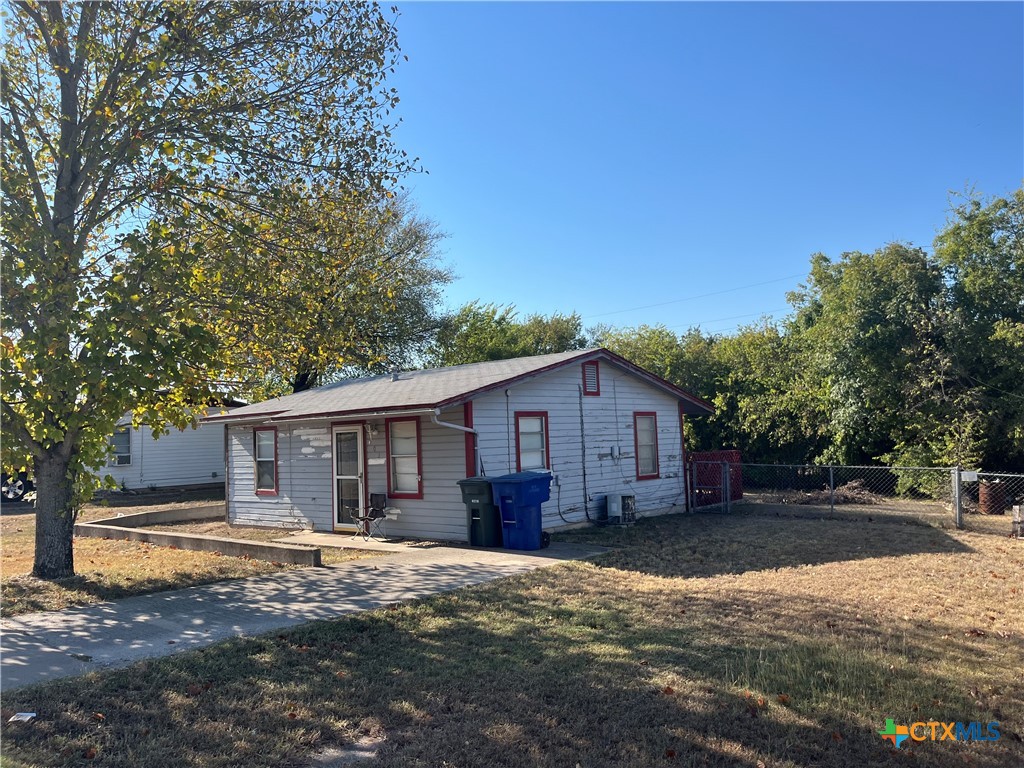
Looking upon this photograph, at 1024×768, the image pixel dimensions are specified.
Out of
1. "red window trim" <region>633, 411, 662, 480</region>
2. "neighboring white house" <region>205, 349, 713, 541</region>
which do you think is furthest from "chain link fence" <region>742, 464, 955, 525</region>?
"neighboring white house" <region>205, 349, 713, 541</region>

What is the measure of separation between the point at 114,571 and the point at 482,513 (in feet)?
19.0

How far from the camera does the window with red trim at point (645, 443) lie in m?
→ 17.9

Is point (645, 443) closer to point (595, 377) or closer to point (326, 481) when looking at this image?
point (595, 377)

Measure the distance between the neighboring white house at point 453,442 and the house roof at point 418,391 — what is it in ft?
0.17

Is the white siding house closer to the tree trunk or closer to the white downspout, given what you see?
the tree trunk

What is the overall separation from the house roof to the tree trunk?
512cm

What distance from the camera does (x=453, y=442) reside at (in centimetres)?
1382

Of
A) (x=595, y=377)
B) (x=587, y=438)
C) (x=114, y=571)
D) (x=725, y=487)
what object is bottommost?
(x=114, y=571)

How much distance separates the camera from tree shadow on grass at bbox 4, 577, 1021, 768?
443cm

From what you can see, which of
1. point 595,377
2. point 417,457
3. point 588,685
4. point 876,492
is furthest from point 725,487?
point 588,685

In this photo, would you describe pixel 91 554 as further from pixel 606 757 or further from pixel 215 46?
pixel 606 757

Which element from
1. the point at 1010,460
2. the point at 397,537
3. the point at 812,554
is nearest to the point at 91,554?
the point at 397,537

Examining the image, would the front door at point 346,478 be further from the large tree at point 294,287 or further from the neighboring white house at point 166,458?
the neighboring white house at point 166,458

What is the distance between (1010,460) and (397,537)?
16012 millimetres
